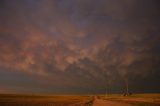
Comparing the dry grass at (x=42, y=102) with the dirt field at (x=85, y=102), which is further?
the dry grass at (x=42, y=102)

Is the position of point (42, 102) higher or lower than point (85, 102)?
lower

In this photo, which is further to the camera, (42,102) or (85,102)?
(42,102)

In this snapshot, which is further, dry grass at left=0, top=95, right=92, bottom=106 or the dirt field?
dry grass at left=0, top=95, right=92, bottom=106
